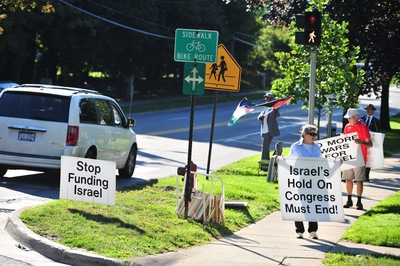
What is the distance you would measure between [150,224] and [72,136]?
4.84 m

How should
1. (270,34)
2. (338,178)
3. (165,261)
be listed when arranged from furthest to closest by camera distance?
(270,34), (338,178), (165,261)

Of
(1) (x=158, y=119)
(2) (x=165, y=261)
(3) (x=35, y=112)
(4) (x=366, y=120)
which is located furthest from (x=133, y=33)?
(2) (x=165, y=261)

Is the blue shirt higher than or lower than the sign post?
lower

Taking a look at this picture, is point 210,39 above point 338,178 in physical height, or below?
above

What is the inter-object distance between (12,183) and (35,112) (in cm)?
138

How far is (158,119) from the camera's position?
42656 mm

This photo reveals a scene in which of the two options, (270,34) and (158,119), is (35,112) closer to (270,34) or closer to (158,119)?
(158,119)

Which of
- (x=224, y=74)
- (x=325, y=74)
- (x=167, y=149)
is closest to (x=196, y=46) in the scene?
(x=224, y=74)

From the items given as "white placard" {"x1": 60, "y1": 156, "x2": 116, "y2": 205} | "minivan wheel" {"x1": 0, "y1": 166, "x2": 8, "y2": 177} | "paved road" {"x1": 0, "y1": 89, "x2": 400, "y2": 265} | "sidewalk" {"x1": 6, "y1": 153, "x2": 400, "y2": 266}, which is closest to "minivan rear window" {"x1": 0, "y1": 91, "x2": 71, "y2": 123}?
"minivan wheel" {"x1": 0, "y1": 166, "x2": 8, "y2": 177}

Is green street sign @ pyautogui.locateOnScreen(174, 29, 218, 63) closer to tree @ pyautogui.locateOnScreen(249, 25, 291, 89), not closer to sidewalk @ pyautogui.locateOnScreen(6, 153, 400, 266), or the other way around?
sidewalk @ pyautogui.locateOnScreen(6, 153, 400, 266)

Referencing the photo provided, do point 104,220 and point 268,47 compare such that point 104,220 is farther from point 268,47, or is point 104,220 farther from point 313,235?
point 268,47

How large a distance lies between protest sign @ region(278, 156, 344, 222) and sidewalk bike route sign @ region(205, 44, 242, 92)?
527 centimetres

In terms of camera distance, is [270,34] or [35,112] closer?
[35,112]

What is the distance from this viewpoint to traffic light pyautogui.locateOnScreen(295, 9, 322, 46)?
49.4 ft
